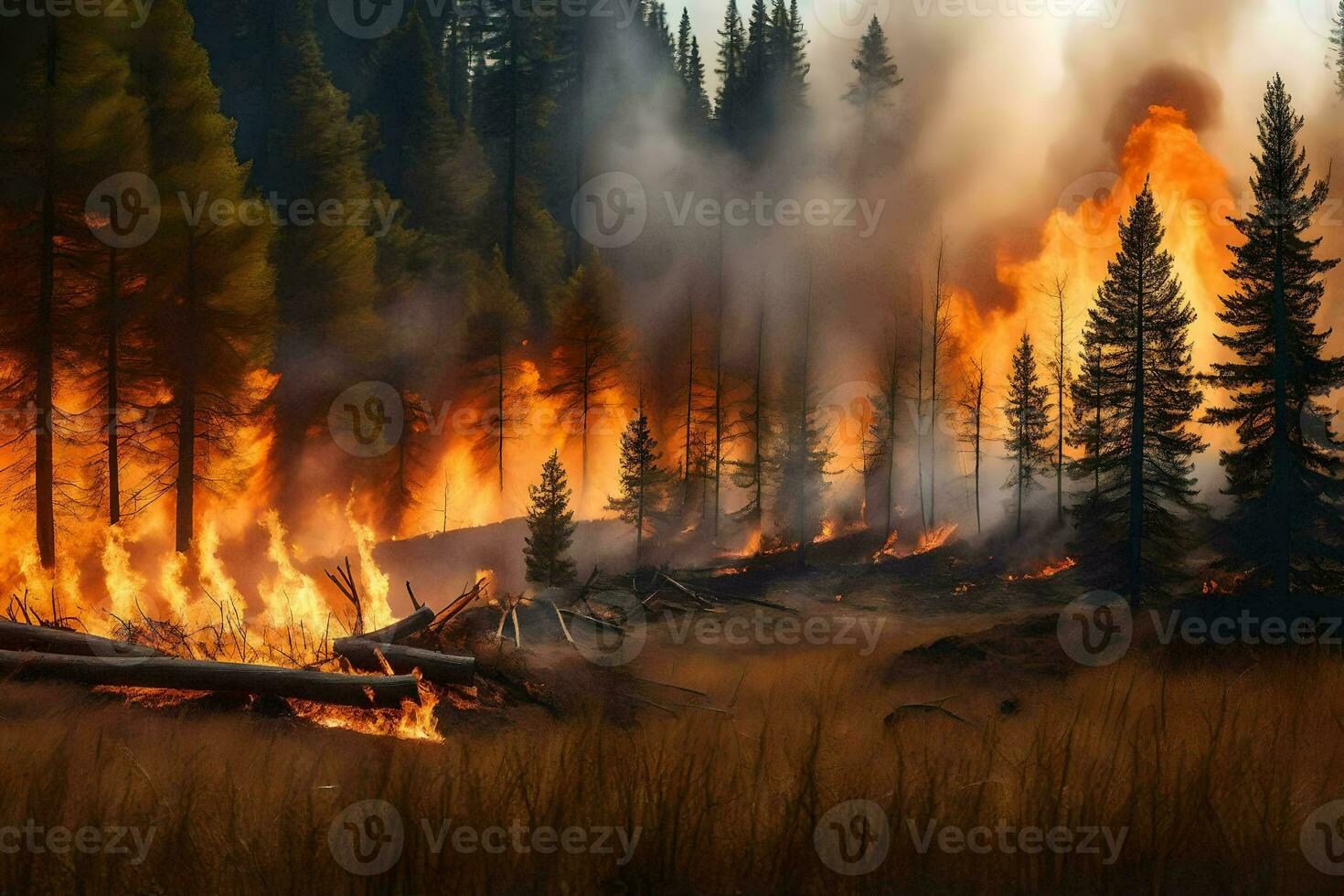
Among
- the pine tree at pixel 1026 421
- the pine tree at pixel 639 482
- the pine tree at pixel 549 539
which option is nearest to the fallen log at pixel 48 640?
the pine tree at pixel 549 539

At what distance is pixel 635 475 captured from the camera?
3675 cm

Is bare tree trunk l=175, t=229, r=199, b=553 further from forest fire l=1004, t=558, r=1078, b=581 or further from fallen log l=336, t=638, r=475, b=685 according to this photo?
forest fire l=1004, t=558, r=1078, b=581

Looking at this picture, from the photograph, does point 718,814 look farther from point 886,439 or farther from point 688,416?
point 688,416

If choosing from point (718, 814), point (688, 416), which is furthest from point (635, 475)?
point (718, 814)

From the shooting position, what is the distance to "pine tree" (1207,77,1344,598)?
1872cm

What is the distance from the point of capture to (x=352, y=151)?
3738 cm

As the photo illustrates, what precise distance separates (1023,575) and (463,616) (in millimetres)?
26174

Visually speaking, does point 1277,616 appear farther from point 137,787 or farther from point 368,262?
point 368,262

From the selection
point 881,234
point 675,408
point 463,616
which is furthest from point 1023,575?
point 881,234

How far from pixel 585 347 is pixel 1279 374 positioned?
30.0 m

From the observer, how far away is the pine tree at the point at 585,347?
41750 millimetres

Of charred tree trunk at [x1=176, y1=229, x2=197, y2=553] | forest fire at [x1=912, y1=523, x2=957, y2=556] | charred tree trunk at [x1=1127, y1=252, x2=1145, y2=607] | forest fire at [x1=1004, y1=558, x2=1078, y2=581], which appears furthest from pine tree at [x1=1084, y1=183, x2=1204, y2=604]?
charred tree trunk at [x1=176, y1=229, x2=197, y2=553]

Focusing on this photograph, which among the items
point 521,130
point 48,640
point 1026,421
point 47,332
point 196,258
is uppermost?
point 521,130

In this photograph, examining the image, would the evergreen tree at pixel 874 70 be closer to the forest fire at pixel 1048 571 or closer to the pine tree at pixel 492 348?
the pine tree at pixel 492 348
